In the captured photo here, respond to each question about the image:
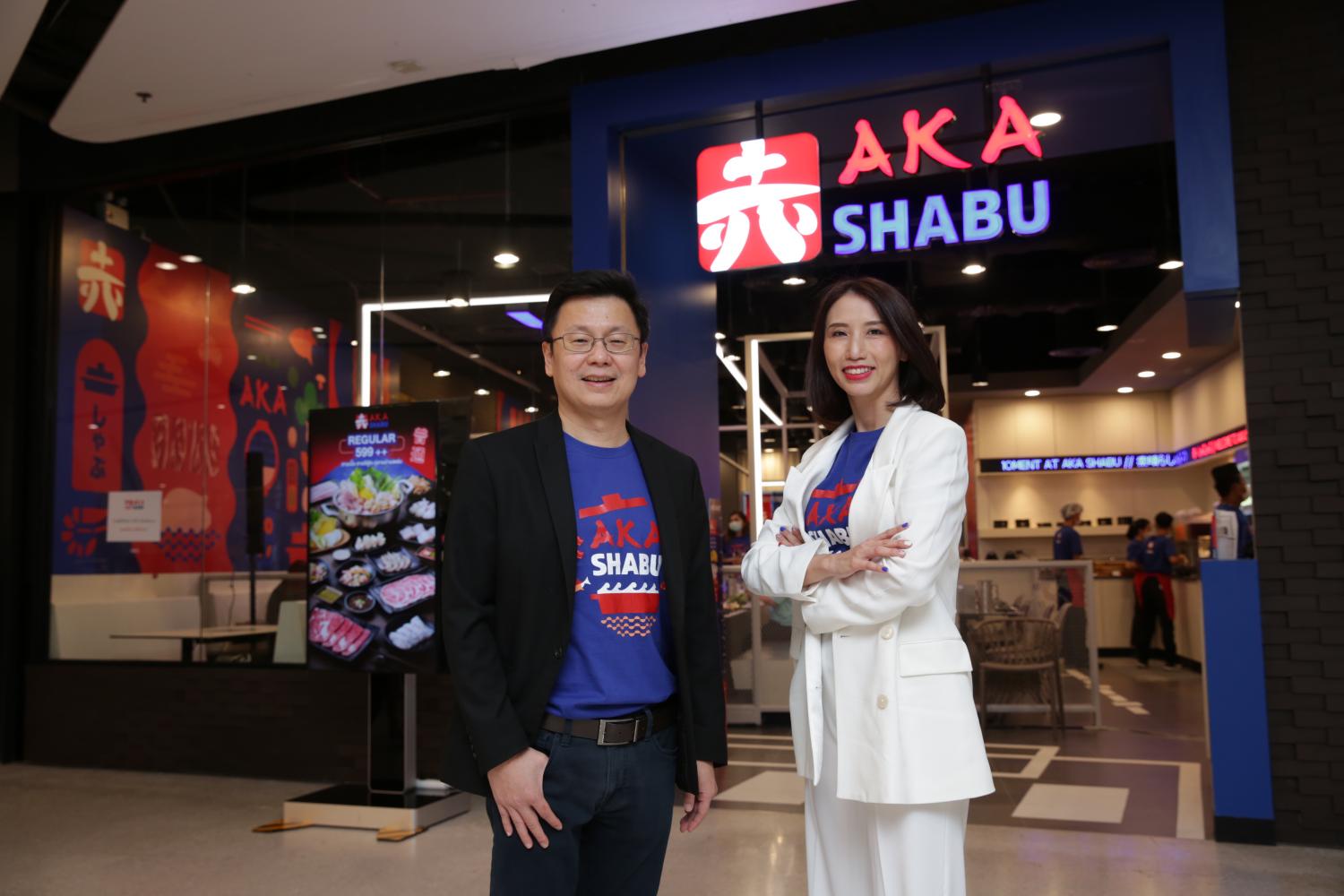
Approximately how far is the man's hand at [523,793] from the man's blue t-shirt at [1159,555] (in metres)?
10.5

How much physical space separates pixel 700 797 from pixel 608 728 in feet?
0.90

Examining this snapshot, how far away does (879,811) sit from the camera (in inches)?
79.4

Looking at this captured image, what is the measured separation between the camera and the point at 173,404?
6.13 m

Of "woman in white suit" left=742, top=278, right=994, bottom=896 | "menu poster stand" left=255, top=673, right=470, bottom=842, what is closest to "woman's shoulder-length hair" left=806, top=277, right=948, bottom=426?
"woman in white suit" left=742, top=278, right=994, bottom=896

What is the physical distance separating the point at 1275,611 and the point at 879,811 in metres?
2.83

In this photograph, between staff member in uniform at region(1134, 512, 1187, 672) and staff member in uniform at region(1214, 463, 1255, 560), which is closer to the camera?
staff member in uniform at region(1214, 463, 1255, 560)

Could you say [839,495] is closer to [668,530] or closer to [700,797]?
[668,530]

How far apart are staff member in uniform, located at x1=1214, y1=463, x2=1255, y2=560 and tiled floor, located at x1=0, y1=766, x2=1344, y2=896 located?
3.87ft

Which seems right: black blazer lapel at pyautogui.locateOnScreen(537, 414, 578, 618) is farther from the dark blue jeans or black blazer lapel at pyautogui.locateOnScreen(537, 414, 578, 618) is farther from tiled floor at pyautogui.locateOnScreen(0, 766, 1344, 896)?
tiled floor at pyautogui.locateOnScreen(0, 766, 1344, 896)

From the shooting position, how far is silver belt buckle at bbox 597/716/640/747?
1798 mm

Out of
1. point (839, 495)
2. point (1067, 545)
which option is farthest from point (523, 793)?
point (1067, 545)

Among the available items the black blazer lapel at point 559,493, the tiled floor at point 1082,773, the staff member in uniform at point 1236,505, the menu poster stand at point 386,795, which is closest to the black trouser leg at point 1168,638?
the tiled floor at point 1082,773

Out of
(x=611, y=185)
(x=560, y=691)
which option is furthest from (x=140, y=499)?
(x=560, y=691)

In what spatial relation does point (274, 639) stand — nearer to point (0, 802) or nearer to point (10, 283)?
point (0, 802)
